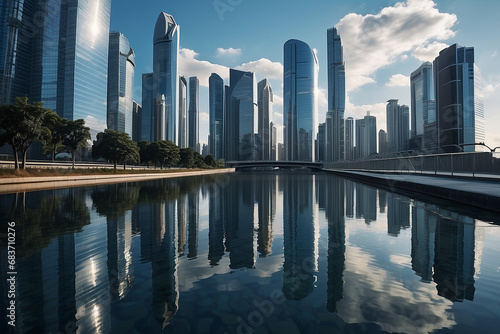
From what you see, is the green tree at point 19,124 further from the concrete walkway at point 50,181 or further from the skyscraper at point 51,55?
the skyscraper at point 51,55

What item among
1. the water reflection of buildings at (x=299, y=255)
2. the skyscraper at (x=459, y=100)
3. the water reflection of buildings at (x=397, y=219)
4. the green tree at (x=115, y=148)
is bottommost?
the water reflection of buildings at (x=299, y=255)

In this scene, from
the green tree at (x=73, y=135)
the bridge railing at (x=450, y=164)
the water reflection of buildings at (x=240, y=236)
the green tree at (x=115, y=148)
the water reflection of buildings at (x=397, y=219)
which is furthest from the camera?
the green tree at (x=115, y=148)

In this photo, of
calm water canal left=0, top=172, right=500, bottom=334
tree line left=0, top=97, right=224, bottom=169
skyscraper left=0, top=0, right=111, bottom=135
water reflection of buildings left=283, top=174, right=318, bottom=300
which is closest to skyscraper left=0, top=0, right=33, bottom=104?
skyscraper left=0, top=0, right=111, bottom=135

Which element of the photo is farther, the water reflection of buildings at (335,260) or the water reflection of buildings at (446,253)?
the water reflection of buildings at (446,253)

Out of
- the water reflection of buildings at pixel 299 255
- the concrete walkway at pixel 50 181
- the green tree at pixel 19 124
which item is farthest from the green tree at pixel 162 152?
the water reflection of buildings at pixel 299 255

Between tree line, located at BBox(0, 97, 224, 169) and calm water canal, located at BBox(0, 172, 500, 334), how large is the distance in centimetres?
2702

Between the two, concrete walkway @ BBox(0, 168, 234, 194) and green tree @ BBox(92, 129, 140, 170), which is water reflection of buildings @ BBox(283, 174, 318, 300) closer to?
concrete walkway @ BBox(0, 168, 234, 194)

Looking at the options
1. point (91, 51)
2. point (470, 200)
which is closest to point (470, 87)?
point (470, 200)

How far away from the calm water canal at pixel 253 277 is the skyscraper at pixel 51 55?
139523 mm

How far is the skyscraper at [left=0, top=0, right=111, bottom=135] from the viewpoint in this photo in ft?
383

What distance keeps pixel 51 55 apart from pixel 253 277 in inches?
6277

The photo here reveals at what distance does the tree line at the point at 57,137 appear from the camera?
29.7m

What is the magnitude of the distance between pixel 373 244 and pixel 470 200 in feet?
34.5

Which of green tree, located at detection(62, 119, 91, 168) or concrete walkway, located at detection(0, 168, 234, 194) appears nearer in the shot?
concrete walkway, located at detection(0, 168, 234, 194)
